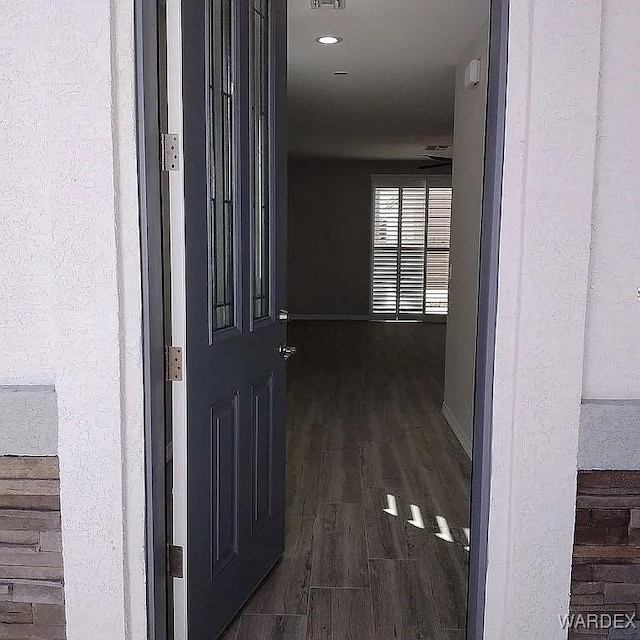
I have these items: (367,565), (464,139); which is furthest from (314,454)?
(464,139)

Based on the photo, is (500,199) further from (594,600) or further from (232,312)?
(594,600)

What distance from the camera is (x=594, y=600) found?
6.43 feet

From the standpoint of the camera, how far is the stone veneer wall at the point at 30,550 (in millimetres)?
1929

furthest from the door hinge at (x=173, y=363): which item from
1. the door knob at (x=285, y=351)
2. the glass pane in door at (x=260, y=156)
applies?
the door knob at (x=285, y=351)

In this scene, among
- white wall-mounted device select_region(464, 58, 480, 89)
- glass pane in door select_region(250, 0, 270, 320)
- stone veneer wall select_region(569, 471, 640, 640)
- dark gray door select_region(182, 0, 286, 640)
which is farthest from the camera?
white wall-mounted device select_region(464, 58, 480, 89)

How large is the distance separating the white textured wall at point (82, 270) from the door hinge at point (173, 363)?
0.44 feet

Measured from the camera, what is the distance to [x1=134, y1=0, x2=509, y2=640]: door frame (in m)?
1.82

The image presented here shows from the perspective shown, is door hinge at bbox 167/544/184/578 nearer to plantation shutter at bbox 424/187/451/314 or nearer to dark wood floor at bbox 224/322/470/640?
dark wood floor at bbox 224/322/470/640

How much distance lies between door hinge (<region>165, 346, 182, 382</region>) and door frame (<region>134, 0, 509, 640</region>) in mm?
27

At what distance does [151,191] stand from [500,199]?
93 cm

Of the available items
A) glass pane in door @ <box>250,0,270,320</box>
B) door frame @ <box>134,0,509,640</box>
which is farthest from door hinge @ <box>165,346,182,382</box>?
glass pane in door @ <box>250,0,270,320</box>

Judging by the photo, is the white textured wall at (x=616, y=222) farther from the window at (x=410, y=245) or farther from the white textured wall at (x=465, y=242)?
the window at (x=410, y=245)

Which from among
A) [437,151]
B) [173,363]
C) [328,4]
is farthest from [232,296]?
[437,151]

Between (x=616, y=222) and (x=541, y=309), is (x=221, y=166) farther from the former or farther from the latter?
(x=616, y=222)
